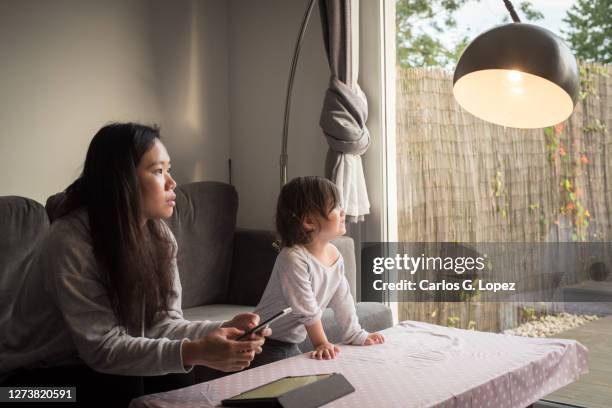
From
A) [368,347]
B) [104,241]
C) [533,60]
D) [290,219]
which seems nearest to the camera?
[104,241]

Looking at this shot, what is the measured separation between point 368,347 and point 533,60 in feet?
2.98

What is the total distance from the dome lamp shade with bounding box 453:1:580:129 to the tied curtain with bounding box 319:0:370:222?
1.12 meters

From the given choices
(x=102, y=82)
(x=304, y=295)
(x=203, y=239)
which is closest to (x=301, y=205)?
(x=304, y=295)

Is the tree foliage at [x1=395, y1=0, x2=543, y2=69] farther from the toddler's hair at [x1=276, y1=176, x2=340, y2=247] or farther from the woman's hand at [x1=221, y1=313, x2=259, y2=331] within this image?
the woman's hand at [x1=221, y1=313, x2=259, y2=331]

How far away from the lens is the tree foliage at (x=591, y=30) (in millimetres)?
2703

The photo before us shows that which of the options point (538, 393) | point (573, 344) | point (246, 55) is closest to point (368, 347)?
point (538, 393)

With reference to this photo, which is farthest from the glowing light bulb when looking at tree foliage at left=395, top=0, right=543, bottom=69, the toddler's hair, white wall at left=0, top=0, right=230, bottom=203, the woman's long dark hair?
white wall at left=0, top=0, right=230, bottom=203

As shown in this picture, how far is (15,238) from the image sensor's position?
2488mm

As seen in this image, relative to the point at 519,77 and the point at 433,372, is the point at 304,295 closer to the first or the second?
the point at 433,372

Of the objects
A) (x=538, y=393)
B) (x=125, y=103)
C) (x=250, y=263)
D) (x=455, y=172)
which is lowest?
(x=538, y=393)

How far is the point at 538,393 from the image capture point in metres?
1.82

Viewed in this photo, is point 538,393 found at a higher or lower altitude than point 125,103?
lower

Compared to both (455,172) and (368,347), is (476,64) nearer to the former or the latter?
(368,347)

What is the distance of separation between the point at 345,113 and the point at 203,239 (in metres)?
0.92
